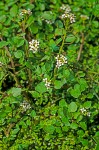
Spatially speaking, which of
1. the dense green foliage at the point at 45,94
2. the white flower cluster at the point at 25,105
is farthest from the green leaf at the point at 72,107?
the white flower cluster at the point at 25,105

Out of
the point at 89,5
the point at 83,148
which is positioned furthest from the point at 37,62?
the point at 89,5

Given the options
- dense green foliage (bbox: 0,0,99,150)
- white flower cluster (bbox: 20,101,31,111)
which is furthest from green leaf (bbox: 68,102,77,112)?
white flower cluster (bbox: 20,101,31,111)

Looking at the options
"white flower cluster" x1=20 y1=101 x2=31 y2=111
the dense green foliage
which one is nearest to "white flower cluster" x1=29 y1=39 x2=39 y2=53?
the dense green foliage

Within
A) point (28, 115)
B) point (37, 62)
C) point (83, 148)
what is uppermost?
point (37, 62)

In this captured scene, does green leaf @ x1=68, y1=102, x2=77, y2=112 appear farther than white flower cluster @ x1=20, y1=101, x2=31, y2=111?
No

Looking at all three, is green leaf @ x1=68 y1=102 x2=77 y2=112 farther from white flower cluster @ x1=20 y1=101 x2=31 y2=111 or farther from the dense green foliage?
white flower cluster @ x1=20 y1=101 x2=31 y2=111

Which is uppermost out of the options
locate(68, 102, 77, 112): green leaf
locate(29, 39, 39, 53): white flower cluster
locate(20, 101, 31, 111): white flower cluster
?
locate(29, 39, 39, 53): white flower cluster

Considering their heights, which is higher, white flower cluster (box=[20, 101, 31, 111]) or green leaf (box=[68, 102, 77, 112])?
green leaf (box=[68, 102, 77, 112])

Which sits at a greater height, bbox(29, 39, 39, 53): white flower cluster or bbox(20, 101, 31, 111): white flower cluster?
bbox(29, 39, 39, 53): white flower cluster

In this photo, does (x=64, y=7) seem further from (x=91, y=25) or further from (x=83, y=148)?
(x=83, y=148)
